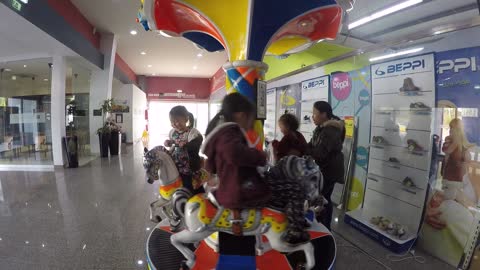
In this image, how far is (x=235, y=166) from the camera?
1.37 m

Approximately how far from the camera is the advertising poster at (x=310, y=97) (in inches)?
161

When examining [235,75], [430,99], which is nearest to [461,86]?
[430,99]

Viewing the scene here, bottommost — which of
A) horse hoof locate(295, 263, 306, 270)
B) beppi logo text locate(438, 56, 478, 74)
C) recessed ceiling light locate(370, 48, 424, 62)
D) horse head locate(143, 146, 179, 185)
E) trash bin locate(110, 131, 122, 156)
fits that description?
horse hoof locate(295, 263, 306, 270)

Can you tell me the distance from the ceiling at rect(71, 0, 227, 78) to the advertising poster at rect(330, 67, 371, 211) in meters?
4.87

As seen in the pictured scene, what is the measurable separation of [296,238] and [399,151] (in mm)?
2079

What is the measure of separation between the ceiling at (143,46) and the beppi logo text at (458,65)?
5.77 metres

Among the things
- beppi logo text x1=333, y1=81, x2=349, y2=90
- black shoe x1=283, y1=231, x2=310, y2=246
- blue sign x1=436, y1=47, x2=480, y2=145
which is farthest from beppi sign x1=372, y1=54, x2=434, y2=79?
black shoe x1=283, y1=231, x2=310, y2=246

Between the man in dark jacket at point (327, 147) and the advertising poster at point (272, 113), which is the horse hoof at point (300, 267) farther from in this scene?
the advertising poster at point (272, 113)

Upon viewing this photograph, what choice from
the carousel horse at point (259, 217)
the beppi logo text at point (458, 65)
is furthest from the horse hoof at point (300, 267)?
the beppi logo text at point (458, 65)

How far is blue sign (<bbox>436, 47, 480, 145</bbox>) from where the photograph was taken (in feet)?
7.07

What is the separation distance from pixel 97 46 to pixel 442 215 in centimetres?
872

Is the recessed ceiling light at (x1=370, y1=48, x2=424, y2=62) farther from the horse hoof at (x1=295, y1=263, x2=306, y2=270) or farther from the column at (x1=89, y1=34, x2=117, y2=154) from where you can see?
the column at (x1=89, y1=34, x2=117, y2=154)

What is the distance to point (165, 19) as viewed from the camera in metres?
2.21

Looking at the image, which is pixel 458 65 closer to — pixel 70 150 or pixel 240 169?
pixel 240 169
